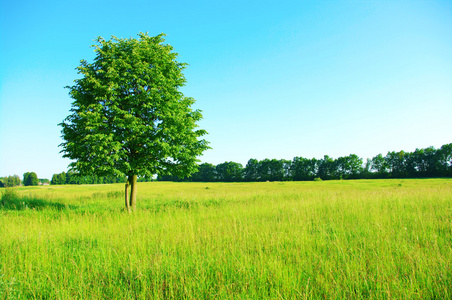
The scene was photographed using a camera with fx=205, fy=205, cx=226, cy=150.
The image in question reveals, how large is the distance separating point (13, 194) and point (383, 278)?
26.3 metres

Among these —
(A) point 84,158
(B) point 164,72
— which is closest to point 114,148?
(A) point 84,158

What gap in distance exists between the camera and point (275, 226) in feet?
19.8

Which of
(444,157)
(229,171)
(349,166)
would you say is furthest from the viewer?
(229,171)

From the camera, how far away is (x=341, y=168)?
8619cm

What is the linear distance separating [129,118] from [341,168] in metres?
93.2

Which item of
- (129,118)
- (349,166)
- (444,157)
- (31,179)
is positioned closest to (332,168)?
(349,166)

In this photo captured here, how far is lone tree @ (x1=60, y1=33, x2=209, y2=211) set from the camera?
10.3m

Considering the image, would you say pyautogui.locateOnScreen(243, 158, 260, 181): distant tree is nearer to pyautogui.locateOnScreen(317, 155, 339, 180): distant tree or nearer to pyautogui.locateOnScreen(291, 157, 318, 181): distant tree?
pyautogui.locateOnScreen(291, 157, 318, 181): distant tree

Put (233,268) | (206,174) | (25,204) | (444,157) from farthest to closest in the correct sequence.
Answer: (206,174)
(444,157)
(25,204)
(233,268)

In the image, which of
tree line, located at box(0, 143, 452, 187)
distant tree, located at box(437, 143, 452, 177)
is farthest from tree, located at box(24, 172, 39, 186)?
distant tree, located at box(437, 143, 452, 177)

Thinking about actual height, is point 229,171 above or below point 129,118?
below

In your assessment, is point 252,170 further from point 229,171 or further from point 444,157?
point 444,157

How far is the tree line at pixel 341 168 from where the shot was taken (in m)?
70.6

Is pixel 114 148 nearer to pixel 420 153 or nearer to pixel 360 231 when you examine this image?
pixel 360 231
